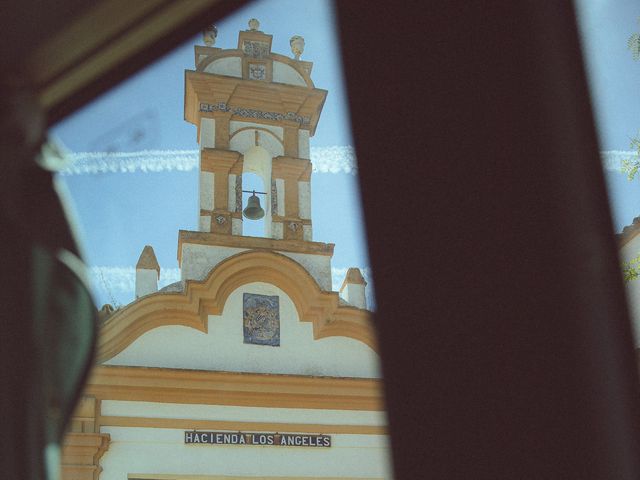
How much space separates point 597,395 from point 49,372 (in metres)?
0.48

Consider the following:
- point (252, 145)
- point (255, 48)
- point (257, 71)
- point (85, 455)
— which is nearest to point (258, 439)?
point (85, 455)

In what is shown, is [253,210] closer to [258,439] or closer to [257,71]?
[257,71]

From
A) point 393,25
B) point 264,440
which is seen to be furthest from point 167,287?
point 393,25

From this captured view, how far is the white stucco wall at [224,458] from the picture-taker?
8617 millimetres

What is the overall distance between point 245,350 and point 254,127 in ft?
9.51

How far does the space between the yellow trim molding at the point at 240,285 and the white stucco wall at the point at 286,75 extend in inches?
102

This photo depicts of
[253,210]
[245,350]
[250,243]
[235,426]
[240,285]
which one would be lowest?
[235,426]

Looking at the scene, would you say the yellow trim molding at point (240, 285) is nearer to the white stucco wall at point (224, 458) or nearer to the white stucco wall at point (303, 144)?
the white stucco wall at point (224, 458)

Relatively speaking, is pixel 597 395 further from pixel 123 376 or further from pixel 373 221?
pixel 123 376

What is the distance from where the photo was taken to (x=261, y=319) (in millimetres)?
9633

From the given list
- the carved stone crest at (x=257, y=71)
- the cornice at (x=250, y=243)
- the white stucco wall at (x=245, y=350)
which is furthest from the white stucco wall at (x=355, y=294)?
the carved stone crest at (x=257, y=71)

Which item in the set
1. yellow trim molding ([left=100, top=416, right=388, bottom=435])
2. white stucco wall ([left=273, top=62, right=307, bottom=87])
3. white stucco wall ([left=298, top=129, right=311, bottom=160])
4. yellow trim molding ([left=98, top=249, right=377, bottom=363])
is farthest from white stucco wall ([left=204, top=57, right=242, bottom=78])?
yellow trim molding ([left=100, top=416, right=388, bottom=435])

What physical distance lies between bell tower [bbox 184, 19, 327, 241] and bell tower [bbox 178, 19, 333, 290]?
0.01 metres

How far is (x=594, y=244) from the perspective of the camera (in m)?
0.76
